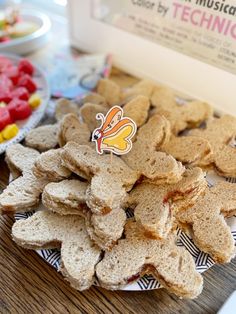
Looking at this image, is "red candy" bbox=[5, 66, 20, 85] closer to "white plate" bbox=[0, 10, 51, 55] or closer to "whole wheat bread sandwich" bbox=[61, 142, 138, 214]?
"white plate" bbox=[0, 10, 51, 55]

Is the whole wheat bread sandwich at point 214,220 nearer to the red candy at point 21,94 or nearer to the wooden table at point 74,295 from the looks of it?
the wooden table at point 74,295

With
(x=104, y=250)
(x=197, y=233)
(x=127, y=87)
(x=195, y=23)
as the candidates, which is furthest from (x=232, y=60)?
(x=104, y=250)

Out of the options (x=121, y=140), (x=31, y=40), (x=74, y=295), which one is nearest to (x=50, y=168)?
(x=121, y=140)

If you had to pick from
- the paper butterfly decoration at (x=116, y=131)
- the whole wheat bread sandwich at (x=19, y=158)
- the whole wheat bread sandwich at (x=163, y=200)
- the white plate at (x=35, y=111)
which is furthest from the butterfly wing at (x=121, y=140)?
the white plate at (x=35, y=111)

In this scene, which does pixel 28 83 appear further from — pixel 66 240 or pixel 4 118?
pixel 66 240

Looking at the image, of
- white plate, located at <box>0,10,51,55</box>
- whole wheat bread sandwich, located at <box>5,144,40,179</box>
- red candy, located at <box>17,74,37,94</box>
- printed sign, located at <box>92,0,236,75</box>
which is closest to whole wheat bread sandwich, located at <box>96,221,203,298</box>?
whole wheat bread sandwich, located at <box>5,144,40,179</box>

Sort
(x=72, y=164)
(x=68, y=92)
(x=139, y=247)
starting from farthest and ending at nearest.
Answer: (x=68, y=92) < (x=72, y=164) < (x=139, y=247)

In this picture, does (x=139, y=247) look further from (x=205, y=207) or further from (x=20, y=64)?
(x=20, y=64)
